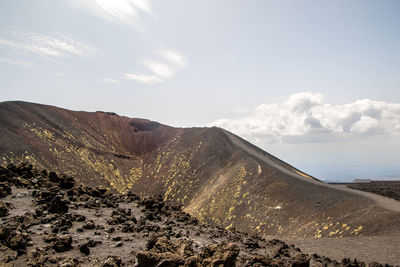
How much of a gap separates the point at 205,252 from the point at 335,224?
2622 cm

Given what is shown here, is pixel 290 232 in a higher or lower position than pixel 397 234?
lower

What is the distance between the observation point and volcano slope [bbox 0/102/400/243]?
3147 cm

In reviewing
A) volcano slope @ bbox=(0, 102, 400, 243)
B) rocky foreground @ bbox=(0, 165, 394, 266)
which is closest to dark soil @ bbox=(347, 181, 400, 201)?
volcano slope @ bbox=(0, 102, 400, 243)

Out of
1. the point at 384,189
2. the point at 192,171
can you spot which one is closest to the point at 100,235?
the point at 192,171

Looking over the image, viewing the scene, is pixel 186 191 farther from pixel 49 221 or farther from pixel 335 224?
pixel 49 221

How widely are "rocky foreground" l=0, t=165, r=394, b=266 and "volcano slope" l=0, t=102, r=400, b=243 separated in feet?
43.5

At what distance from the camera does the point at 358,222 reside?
27.3m

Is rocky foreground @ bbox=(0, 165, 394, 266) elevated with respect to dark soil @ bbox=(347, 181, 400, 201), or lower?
lower

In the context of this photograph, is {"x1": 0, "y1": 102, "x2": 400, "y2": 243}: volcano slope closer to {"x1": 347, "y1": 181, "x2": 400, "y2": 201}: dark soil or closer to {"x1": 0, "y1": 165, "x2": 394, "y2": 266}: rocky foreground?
{"x1": 347, "y1": 181, "x2": 400, "y2": 201}: dark soil

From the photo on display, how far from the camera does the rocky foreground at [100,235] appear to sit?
9078 mm

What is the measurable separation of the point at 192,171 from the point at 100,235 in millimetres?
51088

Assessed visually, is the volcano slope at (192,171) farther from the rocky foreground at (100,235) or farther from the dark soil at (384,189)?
the rocky foreground at (100,235)

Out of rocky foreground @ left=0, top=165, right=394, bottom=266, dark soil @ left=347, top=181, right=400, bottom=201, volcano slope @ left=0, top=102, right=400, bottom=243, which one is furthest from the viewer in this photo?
dark soil @ left=347, top=181, right=400, bottom=201

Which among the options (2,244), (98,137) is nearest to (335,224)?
(2,244)
